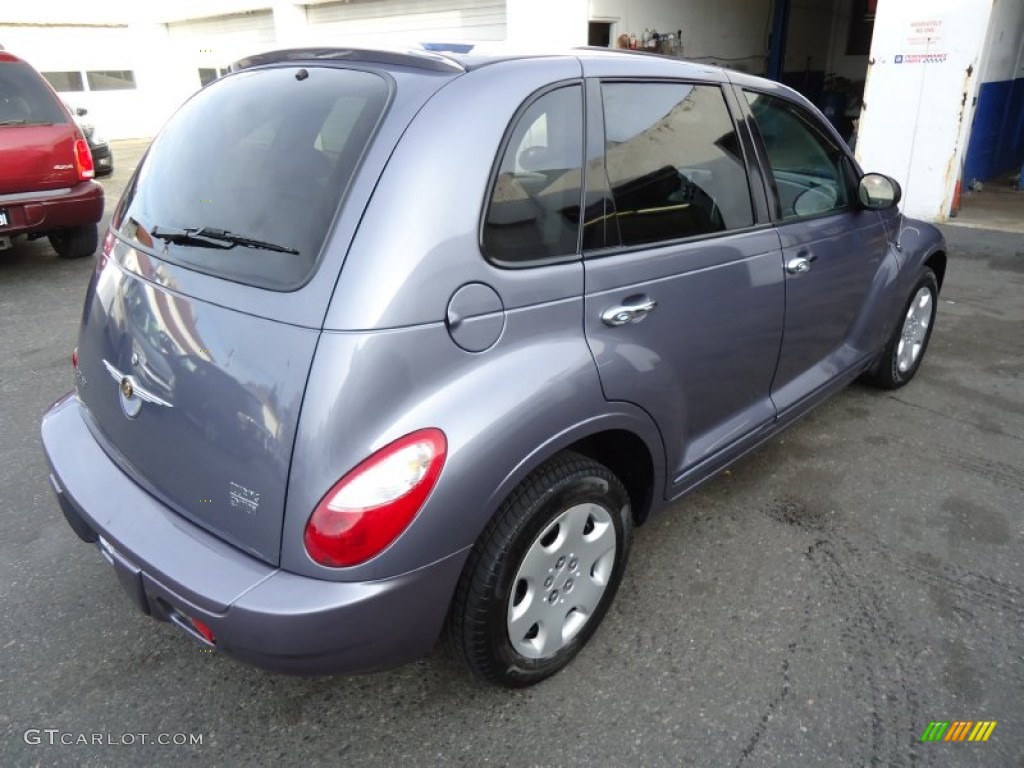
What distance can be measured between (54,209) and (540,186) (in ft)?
19.2

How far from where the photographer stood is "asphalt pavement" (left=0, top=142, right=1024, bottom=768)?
2064 mm

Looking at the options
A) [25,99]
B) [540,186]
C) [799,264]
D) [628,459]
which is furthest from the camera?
[25,99]

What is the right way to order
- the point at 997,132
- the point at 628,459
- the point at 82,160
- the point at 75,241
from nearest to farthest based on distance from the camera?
the point at 628,459, the point at 82,160, the point at 75,241, the point at 997,132

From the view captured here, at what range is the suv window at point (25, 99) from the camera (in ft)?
20.1

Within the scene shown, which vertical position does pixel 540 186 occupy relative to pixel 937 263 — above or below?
A: above

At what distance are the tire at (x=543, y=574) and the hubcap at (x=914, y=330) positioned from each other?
255cm

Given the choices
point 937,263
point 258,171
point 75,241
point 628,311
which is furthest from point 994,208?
point 75,241

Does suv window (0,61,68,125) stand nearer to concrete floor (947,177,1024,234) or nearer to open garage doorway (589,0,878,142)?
open garage doorway (589,0,878,142)

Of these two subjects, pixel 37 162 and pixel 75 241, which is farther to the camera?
pixel 75 241

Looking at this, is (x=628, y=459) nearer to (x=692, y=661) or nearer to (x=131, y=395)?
(x=692, y=661)

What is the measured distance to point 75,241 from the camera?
7.20 m

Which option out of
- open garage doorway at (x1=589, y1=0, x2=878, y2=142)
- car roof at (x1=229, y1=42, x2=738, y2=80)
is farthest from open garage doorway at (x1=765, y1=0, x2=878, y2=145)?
car roof at (x1=229, y1=42, x2=738, y2=80)

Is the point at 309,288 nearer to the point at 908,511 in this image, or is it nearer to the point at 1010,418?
the point at 908,511

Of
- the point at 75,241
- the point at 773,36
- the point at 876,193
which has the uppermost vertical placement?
the point at 773,36
